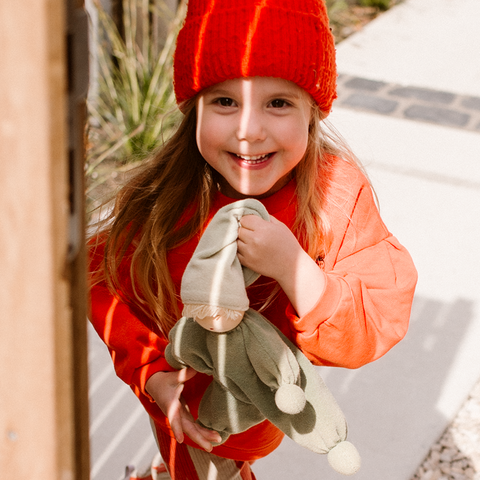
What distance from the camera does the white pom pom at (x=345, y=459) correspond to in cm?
139

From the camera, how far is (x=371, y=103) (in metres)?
5.14

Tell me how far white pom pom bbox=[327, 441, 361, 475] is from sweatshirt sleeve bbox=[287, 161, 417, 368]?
0.63ft

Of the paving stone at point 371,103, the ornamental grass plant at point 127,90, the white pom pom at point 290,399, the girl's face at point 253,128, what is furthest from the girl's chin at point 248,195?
the paving stone at point 371,103

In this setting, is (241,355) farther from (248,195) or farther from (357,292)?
(248,195)

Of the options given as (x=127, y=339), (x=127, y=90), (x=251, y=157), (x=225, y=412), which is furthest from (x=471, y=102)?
(x=225, y=412)

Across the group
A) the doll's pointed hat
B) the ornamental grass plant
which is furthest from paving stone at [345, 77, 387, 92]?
the doll's pointed hat

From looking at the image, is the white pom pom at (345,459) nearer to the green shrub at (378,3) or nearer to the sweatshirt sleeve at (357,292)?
the sweatshirt sleeve at (357,292)

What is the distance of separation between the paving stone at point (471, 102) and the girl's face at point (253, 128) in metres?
3.88

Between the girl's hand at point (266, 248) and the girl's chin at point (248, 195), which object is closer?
the girl's hand at point (266, 248)

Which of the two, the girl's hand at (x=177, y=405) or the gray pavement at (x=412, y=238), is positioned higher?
the girl's hand at (x=177, y=405)

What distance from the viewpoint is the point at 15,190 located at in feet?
1.95

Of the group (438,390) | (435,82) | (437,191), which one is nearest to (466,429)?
(438,390)

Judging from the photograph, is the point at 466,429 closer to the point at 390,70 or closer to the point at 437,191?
the point at 437,191

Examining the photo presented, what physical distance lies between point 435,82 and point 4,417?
542 centimetres
